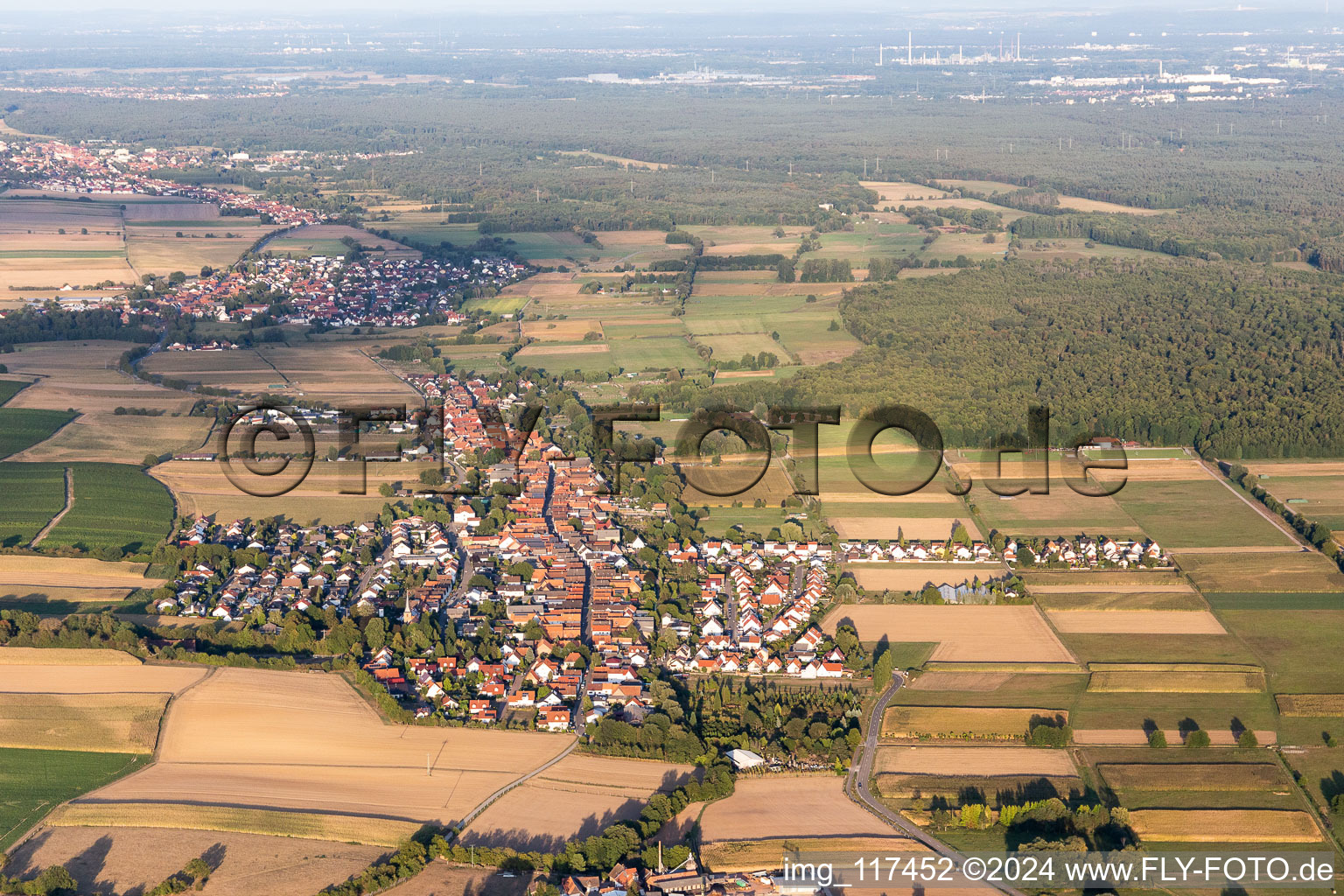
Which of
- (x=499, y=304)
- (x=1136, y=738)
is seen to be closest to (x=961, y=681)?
(x=1136, y=738)

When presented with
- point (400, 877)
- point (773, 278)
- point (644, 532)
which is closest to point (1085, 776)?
point (400, 877)

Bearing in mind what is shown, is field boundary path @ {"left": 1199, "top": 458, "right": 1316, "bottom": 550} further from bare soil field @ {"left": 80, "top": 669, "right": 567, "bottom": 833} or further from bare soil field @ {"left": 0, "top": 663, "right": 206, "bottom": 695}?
bare soil field @ {"left": 0, "top": 663, "right": 206, "bottom": 695}

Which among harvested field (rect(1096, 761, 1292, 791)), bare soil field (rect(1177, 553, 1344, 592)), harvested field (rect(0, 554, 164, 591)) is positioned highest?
harvested field (rect(0, 554, 164, 591))

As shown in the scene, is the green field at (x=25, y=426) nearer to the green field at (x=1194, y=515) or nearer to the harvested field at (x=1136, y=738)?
the harvested field at (x=1136, y=738)

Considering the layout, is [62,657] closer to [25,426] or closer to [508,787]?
[508,787]

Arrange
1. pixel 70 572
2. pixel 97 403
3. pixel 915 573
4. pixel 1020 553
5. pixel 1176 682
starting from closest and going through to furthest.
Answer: pixel 1176 682, pixel 70 572, pixel 915 573, pixel 1020 553, pixel 97 403

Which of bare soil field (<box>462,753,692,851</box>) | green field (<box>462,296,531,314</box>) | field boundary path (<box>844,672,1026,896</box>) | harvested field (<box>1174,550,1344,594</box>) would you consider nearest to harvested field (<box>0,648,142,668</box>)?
bare soil field (<box>462,753,692,851</box>)
